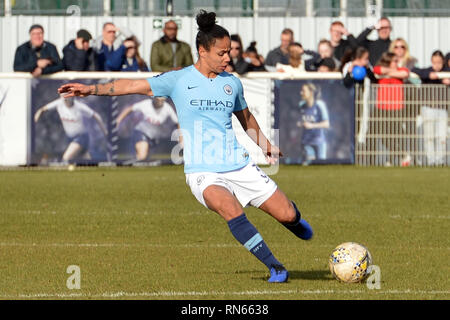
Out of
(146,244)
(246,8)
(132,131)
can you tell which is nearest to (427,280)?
(146,244)

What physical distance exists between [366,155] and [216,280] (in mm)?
14417

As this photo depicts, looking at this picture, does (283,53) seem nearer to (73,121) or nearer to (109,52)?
(109,52)

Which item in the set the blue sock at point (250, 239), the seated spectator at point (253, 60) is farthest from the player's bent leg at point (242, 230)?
the seated spectator at point (253, 60)

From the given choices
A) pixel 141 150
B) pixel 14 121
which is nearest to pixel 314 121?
pixel 141 150

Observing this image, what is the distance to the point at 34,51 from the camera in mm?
23703

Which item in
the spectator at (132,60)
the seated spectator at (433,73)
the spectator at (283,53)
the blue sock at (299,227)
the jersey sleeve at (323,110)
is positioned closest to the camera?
the blue sock at (299,227)

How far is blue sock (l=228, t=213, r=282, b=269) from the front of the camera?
31.8 feet

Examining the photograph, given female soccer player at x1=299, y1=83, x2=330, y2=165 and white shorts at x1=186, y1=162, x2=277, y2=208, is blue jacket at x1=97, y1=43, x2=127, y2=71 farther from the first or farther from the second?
white shorts at x1=186, y1=162, x2=277, y2=208

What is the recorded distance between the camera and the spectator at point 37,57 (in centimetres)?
2319

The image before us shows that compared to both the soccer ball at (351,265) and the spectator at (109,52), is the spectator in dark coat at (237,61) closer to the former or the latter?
the spectator at (109,52)

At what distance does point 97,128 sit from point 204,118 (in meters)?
13.3

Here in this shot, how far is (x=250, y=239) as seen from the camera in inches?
382

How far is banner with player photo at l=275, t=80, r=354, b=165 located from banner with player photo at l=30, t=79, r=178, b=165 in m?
2.26

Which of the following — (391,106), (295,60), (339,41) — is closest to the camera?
(391,106)
